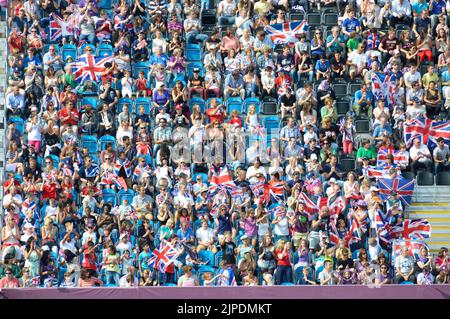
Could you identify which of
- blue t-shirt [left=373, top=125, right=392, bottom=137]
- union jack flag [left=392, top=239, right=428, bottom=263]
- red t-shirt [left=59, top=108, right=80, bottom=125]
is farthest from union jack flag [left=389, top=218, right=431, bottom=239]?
red t-shirt [left=59, top=108, right=80, bottom=125]

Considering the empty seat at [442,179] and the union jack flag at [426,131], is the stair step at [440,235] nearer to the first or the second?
the empty seat at [442,179]

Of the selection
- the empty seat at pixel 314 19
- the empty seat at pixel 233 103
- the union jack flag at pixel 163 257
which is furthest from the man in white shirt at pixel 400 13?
the union jack flag at pixel 163 257

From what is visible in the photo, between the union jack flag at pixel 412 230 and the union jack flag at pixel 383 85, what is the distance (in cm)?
288

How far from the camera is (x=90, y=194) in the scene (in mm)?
32656

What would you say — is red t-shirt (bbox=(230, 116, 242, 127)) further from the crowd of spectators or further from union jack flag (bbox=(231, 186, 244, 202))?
union jack flag (bbox=(231, 186, 244, 202))

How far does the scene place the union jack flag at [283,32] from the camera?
35.1m

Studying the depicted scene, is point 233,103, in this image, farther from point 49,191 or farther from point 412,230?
point 412,230

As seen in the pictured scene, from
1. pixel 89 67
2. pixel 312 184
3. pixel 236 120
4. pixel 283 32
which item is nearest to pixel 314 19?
pixel 283 32

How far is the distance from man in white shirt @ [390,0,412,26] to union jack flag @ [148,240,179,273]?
7400mm

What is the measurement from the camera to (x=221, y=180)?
108 feet

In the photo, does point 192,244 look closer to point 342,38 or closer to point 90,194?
point 90,194

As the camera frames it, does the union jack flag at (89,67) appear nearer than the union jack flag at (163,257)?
No

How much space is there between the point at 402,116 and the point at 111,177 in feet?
19.3

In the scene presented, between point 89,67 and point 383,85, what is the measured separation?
5949 mm
